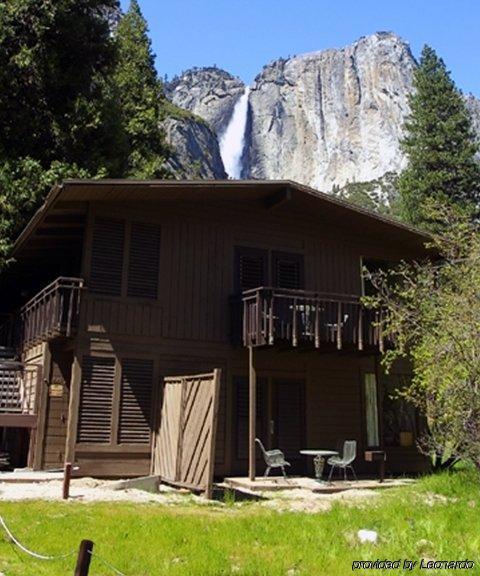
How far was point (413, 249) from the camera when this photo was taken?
1861 cm

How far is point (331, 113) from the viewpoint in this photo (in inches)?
5074

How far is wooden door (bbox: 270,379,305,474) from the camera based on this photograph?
50.5ft

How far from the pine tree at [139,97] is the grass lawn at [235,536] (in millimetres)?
18988

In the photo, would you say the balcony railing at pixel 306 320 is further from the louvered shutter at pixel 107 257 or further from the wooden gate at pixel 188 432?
the louvered shutter at pixel 107 257

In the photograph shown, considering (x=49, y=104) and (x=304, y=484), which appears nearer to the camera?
(x=304, y=484)

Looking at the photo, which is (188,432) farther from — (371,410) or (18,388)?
(371,410)

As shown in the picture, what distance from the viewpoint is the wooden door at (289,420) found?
15383 millimetres

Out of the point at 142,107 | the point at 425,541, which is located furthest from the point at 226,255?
the point at 142,107

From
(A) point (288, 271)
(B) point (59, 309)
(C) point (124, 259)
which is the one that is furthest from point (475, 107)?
(B) point (59, 309)

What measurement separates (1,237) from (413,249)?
11.9 m

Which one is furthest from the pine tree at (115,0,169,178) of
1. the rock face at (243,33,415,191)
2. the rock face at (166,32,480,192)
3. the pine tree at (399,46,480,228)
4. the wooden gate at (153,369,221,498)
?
the rock face at (243,33,415,191)

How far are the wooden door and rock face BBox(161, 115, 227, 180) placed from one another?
5967 cm

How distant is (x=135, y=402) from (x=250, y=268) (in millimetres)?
4424

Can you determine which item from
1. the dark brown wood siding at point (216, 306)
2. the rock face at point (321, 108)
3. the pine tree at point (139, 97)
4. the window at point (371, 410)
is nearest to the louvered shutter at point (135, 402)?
the dark brown wood siding at point (216, 306)
